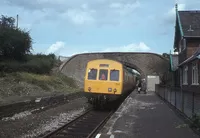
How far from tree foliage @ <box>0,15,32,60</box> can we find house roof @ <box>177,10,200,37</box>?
1622 cm

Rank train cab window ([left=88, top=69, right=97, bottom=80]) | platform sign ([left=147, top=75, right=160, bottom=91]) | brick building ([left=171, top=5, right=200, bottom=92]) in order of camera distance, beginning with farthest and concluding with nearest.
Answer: platform sign ([left=147, top=75, right=160, bottom=91]) → brick building ([left=171, top=5, right=200, bottom=92]) → train cab window ([left=88, top=69, right=97, bottom=80])

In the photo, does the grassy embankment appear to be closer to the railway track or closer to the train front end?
the train front end

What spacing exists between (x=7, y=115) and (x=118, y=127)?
6.96 meters

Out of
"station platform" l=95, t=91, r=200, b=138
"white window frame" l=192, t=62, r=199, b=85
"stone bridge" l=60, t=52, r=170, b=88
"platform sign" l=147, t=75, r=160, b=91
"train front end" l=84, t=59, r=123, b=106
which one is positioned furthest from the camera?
"stone bridge" l=60, t=52, r=170, b=88

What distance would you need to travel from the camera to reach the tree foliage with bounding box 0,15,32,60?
115 feet

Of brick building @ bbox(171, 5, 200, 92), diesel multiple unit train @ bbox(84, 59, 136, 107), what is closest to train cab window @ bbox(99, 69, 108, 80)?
diesel multiple unit train @ bbox(84, 59, 136, 107)

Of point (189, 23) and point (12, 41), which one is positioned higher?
point (189, 23)

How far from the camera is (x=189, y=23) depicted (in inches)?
1169

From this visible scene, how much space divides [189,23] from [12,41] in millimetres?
17305

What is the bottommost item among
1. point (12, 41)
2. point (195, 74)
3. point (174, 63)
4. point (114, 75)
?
point (114, 75)

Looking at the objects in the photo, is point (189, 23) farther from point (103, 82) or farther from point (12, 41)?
point (12, 41)

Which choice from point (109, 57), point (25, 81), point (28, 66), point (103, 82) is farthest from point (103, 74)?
point (109, 57)

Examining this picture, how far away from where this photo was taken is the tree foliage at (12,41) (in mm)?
35116

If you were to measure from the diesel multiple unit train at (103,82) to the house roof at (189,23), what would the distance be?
364 inches
